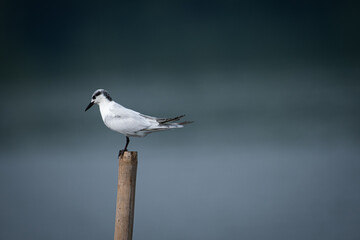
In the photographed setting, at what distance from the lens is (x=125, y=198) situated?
2.00m

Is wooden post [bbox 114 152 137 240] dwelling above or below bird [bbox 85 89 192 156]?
below

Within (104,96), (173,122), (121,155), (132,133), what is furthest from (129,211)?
(104,96)

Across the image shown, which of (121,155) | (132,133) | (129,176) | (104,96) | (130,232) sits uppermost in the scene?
(104,96)

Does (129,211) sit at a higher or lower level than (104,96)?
lower

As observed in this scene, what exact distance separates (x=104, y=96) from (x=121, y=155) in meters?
0.39

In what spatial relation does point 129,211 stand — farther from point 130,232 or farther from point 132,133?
point 132,133

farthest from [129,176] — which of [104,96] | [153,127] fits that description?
[104,96]

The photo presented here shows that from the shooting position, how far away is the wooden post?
199 cm

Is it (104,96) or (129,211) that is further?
(104,96)

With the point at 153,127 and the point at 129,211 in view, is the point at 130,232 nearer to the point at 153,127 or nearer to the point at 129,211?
the point at 129,211

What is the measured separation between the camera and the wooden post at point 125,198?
1986 millimetres

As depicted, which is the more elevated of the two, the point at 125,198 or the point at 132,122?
the point at 132,122

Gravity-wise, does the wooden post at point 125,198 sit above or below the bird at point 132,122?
below

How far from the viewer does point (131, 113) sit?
2098mm
